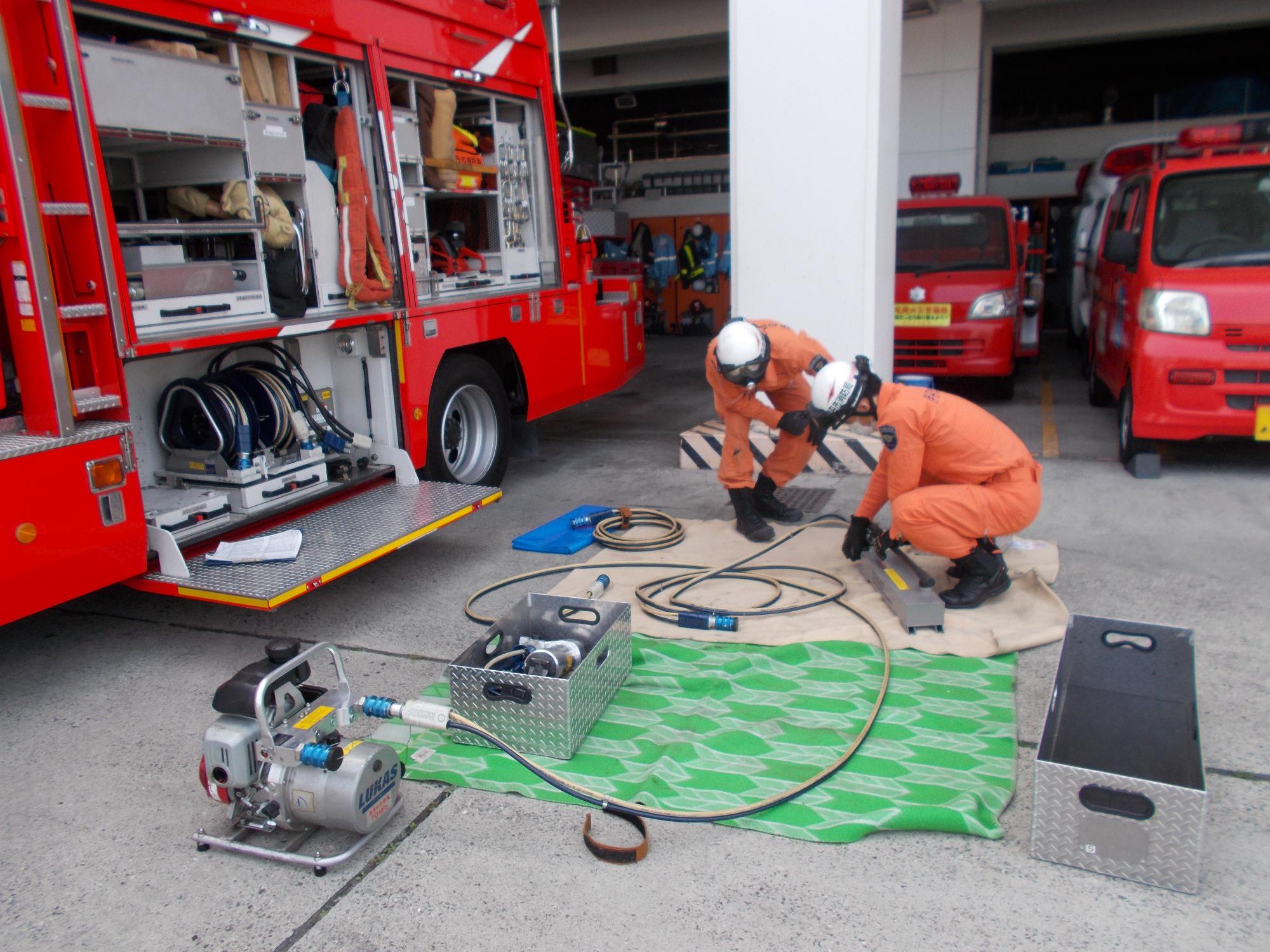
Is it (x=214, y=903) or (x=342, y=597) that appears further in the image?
(x=342, y=597)

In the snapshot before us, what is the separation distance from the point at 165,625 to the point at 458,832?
2426mm

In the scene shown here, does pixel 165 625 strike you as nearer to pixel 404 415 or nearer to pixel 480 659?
pixel 404 415

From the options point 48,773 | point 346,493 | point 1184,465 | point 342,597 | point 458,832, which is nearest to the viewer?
point 458,832

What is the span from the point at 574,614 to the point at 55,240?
2.46m

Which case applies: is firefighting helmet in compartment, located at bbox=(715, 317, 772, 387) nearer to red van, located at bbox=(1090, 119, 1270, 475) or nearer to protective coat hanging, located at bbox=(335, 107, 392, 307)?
protective coat hanging, located at bbox=(335, 107, 392, 307)

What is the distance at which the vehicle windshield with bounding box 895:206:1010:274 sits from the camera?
8898mm

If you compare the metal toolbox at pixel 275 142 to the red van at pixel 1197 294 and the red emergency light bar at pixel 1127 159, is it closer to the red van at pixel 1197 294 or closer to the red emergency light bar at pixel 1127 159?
the red van at pixel 1197 294

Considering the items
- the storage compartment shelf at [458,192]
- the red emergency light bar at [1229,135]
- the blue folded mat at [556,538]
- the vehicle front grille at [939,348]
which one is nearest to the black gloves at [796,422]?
the blue folded mat at [556,538]

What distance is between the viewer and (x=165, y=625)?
455cm

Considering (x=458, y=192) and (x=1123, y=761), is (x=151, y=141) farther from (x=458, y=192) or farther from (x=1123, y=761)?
(x=1123, y=761)

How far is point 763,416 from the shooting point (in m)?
5.49

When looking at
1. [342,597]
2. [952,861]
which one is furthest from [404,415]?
[952,861]

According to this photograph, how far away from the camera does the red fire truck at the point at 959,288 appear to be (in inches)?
335

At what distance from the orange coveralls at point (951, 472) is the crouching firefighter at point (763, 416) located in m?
0.94
